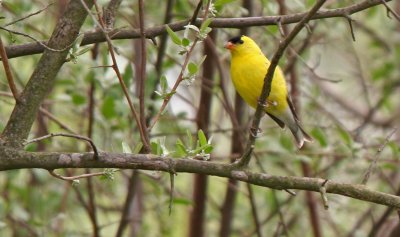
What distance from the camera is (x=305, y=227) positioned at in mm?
5449

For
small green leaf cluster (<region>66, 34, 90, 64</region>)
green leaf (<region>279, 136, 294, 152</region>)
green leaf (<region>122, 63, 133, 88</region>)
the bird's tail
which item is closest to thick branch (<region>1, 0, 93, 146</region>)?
small green leaf cluster (<region>66, 34, 90, 64</region>)

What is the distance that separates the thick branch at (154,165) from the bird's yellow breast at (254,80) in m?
1.41

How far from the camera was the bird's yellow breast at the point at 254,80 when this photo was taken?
137 inches

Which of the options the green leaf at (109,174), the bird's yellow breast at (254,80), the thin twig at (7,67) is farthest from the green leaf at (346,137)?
the thin twig at (7,67)

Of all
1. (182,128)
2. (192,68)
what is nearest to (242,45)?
(182,128)

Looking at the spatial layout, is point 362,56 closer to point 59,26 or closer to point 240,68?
point 240,68

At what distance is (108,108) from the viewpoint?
3.68 m

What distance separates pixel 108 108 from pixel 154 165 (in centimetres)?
168

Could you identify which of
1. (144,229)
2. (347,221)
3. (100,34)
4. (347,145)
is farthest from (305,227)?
(100,34)

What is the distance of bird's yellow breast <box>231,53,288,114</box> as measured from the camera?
11.4ft

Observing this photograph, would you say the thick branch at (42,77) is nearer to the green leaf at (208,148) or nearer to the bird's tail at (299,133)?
the green leaf at (208,148)

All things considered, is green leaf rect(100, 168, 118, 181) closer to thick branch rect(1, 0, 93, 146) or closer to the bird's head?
thick branch rect(1, 0, 93, 146)

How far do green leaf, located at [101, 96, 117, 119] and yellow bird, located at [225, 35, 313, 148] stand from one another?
2.00 ft

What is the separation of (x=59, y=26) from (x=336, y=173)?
2832mm
